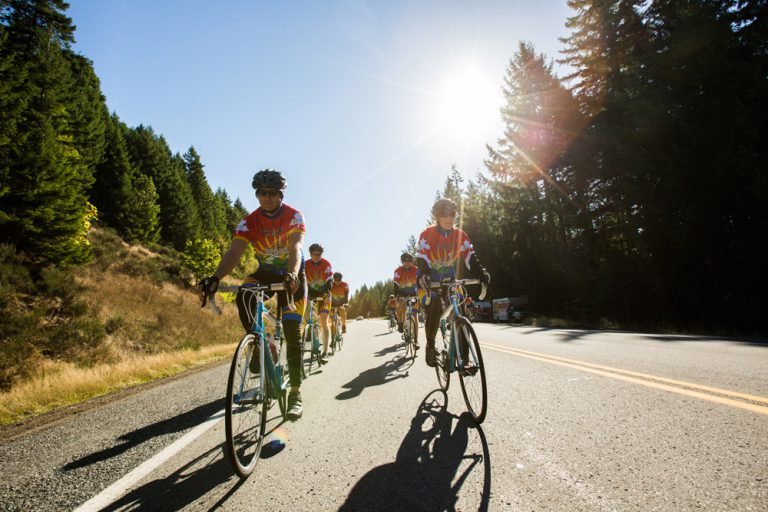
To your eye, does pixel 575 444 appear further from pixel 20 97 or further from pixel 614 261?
pixel 20 97

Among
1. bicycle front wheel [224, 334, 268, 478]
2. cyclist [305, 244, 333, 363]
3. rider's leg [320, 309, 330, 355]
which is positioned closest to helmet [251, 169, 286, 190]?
bicycle front wheel [224, 334, 268, 478]

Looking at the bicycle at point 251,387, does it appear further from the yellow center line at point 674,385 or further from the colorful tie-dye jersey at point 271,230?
the yellow center line at point 674,385

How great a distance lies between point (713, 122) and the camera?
1510 centimetres

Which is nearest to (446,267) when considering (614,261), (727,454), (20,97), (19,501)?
(727,454)

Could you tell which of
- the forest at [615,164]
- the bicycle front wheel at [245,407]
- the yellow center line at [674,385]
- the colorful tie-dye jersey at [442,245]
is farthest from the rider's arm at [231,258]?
the forest at [615,164]

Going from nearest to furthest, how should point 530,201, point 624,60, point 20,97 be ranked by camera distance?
point 20,97, point 624,60, point 530,201

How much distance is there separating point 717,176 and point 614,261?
677 cm

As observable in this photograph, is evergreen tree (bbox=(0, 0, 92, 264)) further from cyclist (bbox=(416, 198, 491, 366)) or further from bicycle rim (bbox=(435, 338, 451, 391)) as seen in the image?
bicycle rim (bbox=(435, 338, 451, 391))

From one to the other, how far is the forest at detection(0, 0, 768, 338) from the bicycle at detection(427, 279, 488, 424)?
1401cm

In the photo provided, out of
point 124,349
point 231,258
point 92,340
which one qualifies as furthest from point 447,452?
point 124,349

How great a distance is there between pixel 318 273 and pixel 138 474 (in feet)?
20.9

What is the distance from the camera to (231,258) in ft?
12.2

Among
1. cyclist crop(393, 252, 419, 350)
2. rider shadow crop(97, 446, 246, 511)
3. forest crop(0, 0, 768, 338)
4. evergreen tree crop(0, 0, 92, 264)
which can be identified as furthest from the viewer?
evergreen tree crop(0, 0, 92, 264)

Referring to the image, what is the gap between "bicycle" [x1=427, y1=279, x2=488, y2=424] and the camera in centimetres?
345
